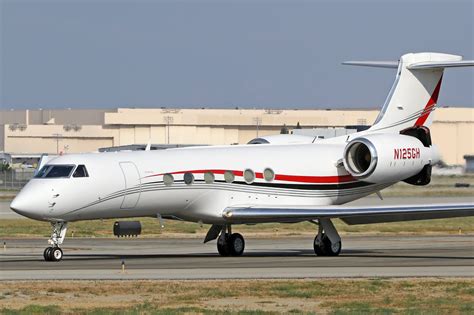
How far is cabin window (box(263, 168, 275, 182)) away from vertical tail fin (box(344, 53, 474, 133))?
4.20 meters

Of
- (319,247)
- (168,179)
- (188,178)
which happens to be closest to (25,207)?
(168,179)

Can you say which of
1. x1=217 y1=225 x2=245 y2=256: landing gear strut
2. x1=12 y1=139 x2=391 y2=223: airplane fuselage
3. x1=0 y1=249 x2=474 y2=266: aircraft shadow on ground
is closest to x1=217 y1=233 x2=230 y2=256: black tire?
x1=217 y1=225 x2=245 y2=256: landing gear strut

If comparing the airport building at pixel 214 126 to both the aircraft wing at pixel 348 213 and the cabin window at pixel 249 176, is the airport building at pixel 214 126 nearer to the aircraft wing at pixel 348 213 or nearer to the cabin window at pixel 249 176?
the cabin window at pixel 249 176

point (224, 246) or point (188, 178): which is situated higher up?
point (188, 178)

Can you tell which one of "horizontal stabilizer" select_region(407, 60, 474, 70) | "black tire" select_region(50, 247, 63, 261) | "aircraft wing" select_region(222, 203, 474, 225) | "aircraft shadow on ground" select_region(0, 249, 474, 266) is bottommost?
"aircraft shadow on ground" select_region(0, 249, 474, 266)

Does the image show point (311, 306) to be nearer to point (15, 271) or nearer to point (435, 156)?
point (15, 271)

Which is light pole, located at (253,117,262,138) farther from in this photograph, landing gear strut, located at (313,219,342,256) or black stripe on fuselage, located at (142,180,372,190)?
landing gear strut, located at (313,219,342,256)

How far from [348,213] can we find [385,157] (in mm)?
2976

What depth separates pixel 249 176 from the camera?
1298 inches

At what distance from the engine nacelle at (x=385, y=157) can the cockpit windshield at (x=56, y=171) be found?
29.9ft

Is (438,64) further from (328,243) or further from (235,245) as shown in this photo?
(235,245)

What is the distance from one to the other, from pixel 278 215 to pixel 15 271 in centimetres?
862

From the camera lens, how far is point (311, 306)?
19.2 metres

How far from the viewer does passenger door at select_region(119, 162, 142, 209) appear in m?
30.4
